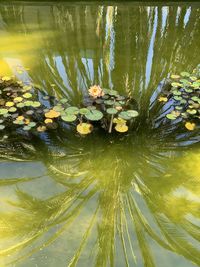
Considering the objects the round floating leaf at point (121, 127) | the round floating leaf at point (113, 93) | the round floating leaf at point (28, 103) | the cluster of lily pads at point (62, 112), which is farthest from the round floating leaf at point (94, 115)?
the round floating leaf at point (28, 103)

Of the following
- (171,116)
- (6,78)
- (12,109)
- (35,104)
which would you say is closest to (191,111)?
(171,116)

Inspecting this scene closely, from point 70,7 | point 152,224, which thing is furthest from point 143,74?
point 70,7

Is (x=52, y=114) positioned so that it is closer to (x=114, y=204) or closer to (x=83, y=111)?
(x=83, y=111)

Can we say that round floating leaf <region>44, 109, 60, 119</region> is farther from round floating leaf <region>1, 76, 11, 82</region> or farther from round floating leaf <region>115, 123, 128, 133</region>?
round floating leaf <region>1, 76, 11, 82</region>

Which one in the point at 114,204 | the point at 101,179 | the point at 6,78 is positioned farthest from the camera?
the point at 6,78

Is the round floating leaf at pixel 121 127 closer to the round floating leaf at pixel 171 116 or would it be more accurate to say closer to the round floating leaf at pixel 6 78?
the round floating leaf at pixel 171 116

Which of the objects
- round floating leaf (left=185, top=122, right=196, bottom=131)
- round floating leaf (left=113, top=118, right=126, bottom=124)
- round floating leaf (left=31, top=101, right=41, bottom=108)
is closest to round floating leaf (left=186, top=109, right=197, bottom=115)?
round floating leaf (left=185, top=122, right=196, bottom=131)

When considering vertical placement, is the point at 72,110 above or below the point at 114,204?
above

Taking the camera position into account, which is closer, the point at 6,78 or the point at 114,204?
the point at 114,204

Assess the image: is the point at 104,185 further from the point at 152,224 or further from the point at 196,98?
the point at 196,98
